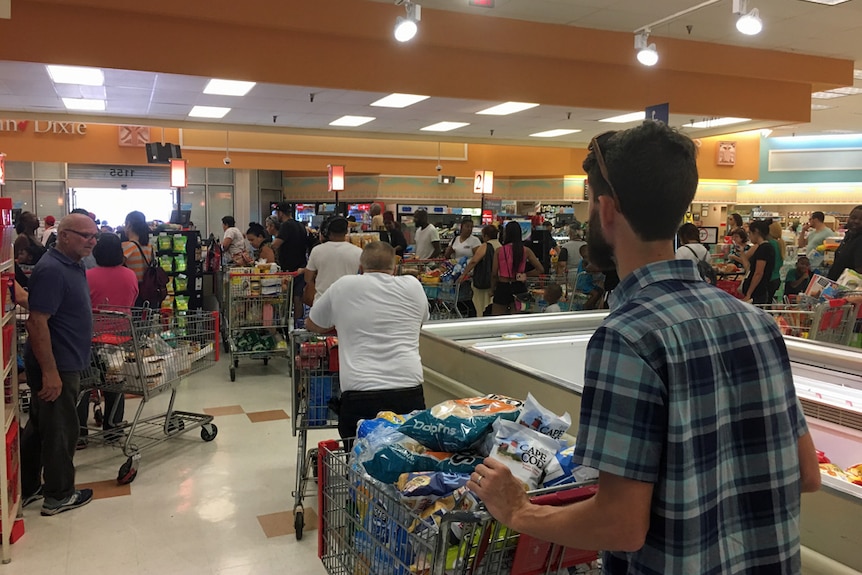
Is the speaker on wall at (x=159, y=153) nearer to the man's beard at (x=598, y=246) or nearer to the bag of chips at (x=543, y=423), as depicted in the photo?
the bag of chips at (x=543, y=423)

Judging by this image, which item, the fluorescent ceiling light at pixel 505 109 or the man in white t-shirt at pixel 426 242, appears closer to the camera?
the fluorescent ceiling light at pixel 505 109

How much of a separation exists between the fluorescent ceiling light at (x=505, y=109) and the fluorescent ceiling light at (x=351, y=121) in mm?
2077

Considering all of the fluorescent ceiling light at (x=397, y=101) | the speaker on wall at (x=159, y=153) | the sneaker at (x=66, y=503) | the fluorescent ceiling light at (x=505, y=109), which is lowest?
the sneaker at (x=66, y=503)

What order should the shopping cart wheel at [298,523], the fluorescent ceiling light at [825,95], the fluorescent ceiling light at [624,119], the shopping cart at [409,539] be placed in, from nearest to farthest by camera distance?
the shopping cart at [409,539], the shopping cart wheel at [298,523], the fluorescent ceiling light at [624,119], the fluorescent ceiling light at [825,95]

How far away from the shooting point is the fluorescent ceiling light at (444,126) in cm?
1196

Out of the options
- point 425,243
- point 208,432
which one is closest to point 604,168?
point 208,432

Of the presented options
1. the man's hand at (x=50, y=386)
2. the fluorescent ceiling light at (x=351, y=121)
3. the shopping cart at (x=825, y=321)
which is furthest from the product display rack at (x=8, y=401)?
the fluorescent ceiling light at (x=351, y=121)

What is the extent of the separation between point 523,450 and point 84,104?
34.0ft

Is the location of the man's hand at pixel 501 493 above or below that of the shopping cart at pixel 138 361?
above

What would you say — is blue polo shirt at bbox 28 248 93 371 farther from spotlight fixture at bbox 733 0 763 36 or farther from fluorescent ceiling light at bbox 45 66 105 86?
spotlight fixture at bbox 733 0 763 36

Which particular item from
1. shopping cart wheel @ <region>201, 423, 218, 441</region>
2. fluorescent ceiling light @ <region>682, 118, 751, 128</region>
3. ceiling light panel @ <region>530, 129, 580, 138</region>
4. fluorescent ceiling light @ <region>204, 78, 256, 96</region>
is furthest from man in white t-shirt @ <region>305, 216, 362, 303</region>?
fluorescent ceiling light @ <region>682, 118, 751, 128</region>

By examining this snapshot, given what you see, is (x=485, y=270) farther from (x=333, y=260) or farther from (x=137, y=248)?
(x=137, y=248)

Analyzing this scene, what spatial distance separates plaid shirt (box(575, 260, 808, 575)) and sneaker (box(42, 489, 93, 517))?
3.71 m

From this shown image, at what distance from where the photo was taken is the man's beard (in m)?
1.19
